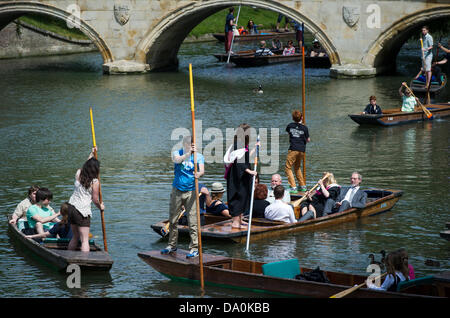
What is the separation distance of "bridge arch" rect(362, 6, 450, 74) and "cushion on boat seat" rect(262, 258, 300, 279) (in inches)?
781

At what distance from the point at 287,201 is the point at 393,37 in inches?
694

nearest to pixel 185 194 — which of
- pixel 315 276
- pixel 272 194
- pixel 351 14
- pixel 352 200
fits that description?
pixel 315 276

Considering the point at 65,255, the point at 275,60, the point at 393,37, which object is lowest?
the point at 65,255

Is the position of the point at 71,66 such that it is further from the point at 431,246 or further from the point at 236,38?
the point at 431,246

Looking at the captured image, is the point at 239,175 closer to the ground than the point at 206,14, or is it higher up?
closer to the ground

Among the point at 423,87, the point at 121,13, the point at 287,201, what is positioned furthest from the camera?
the point at 121,13

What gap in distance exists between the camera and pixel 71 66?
121 feet

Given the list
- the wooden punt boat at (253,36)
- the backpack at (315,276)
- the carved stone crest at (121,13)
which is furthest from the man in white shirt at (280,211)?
the wooden punt boat at (253,36)

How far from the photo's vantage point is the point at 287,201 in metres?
13.6

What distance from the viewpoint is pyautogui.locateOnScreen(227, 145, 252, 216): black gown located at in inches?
486

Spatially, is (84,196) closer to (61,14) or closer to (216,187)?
(216,187)

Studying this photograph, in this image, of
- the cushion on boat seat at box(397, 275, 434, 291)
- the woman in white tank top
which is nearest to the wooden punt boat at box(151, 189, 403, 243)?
the woman in white tank top
